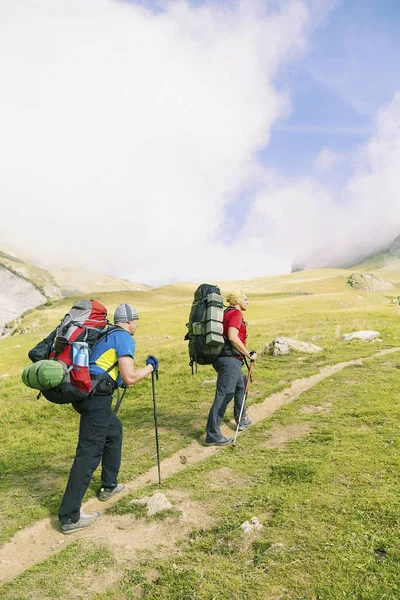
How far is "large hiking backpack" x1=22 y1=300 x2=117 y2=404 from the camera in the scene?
7372 mm

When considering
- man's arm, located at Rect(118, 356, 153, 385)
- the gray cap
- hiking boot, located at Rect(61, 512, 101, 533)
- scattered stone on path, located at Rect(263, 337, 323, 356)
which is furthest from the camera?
scattered stone on path, located at Rect(263, 337, 323, 356)

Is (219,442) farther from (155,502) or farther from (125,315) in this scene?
(125,315)

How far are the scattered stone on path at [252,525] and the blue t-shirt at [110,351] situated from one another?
3.74 metres

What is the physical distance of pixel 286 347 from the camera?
24.7 metres

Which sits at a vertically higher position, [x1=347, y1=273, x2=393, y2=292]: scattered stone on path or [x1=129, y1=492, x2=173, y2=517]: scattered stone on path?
[x1=347, y1=273, x2=393, y2=292]: scattered stone on path

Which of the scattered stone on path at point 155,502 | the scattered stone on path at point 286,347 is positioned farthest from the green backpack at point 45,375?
the scattered stone on path at point 286,347

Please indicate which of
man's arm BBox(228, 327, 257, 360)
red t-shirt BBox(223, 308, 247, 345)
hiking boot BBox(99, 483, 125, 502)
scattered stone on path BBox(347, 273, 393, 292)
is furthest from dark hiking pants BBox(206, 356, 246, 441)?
scattered stone on path BBox(347, 273, 393, 292)

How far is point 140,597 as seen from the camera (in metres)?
5.84

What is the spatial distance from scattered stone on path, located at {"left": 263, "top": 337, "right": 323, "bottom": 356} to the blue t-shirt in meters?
17.2

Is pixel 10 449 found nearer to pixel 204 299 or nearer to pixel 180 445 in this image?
pixel 180 445

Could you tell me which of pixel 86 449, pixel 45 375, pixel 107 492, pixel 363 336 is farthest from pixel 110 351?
pixel 363 336

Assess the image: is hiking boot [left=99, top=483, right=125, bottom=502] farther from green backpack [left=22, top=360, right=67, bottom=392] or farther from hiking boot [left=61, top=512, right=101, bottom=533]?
green backpack [left=22, top=360, right=67, bottom=392]

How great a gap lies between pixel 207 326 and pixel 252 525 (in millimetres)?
5002

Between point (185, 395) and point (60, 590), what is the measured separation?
11554mm
